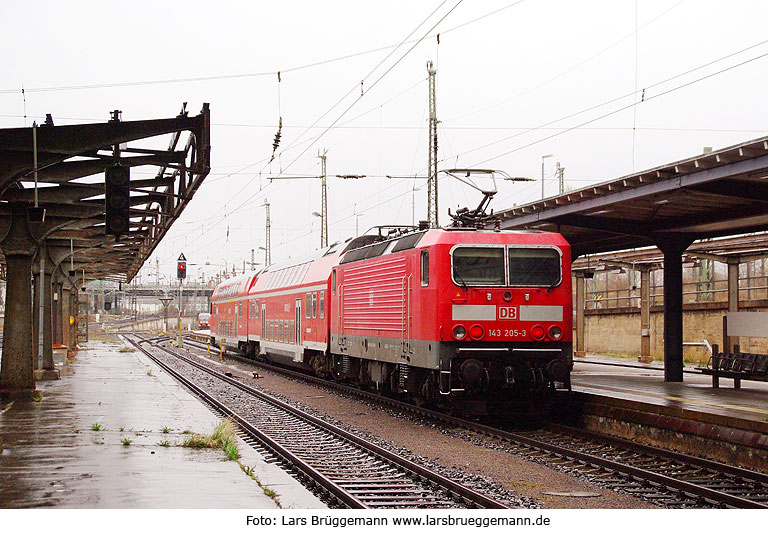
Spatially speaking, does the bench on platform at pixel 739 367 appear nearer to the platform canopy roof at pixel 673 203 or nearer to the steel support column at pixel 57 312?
the platform canopy roof at pixel 673 203

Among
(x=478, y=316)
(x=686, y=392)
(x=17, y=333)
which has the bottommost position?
(x=686, y=392)

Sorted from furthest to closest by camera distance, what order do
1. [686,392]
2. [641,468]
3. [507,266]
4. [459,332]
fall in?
[686,392] → [507,266] → [459,332] → [641,468]

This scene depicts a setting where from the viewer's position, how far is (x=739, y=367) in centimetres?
1898

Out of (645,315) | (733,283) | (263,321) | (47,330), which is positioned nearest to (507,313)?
(733,283)

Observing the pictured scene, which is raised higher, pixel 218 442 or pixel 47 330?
pixel 47 330

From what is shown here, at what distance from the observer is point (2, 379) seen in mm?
19969

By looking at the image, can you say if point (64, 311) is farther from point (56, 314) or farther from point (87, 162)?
point (87, 162)

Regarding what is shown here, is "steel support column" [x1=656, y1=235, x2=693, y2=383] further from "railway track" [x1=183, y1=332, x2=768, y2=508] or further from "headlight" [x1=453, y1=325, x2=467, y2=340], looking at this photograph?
"headlight" [x1=453, y1=325, x2=467, y2=340]

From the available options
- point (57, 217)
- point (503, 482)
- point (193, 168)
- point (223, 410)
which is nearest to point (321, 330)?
point (223, 410)

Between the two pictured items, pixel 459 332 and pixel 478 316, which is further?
pixel 478 316

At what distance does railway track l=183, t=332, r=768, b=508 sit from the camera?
33.5 feet

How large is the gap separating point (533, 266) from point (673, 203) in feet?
16.6

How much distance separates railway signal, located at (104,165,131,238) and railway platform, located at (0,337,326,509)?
3.33 metres

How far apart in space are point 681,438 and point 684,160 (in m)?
5.44
